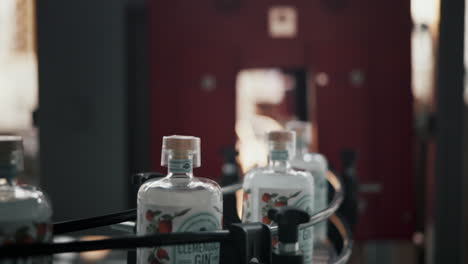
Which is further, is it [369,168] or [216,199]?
[369,168]

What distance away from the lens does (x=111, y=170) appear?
158 inches

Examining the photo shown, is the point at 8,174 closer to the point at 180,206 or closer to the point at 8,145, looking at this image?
the point at 8,145

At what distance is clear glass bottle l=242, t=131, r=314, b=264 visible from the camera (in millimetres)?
740

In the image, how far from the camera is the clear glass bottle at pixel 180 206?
57cm

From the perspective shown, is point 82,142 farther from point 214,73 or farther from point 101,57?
point 214,73

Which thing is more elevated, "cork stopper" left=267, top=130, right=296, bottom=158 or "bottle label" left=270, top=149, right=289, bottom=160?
"cork stopper" left=267, top=130, right=296, bottom=158

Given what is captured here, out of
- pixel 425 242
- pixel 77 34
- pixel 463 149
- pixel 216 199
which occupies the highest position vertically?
pixel 77 34

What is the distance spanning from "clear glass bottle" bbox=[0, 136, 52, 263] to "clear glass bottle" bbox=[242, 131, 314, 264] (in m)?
0.31

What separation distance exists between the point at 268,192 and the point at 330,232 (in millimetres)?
304

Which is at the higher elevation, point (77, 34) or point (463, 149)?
point (77, 34)

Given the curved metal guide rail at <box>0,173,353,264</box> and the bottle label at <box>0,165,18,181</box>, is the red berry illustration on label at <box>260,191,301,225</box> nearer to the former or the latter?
the curved metal guide rail at <box>0,173,353,264</box>

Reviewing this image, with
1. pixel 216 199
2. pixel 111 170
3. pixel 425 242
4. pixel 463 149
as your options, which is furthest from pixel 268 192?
pixel 111 170

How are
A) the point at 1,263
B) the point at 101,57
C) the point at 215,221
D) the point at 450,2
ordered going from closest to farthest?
the point at 1,263 < the point at 215,221 < the point at 450,2 < the point at 101,57

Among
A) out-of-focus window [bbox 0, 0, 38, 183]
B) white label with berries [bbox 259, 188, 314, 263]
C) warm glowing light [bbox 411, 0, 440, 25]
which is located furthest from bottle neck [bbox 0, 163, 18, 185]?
out-of-focus window [bbox 0, 0, 38, 183]
